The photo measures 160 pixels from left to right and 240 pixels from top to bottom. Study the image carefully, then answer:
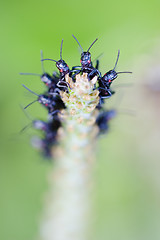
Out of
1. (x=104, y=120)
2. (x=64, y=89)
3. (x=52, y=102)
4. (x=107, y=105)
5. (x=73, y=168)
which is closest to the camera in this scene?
(x=64, y=89)

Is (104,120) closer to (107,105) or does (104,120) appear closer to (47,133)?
(47,133)

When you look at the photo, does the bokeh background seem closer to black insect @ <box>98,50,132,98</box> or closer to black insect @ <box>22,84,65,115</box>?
black insect @ <box>22,84,65,115</box>

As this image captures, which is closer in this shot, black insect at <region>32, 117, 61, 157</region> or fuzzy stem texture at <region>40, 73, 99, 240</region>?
fuzzy stem texture at <region>40, 73, 99, 240</region>

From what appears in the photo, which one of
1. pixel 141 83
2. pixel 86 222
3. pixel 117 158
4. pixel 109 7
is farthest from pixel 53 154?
pixel 109 7

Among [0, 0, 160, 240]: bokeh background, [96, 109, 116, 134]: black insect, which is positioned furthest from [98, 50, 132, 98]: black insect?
[0, 0, 160, 240]: bokeh background

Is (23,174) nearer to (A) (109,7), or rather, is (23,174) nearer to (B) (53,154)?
(B) (53,154)

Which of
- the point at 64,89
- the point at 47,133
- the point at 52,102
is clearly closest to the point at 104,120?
the point at 47,133

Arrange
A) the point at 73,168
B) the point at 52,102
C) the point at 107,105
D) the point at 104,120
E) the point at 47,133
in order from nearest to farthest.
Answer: the point at 52,102, the point at 104,120, the point at 47,133, the point at 73,168, the point at 107,105
